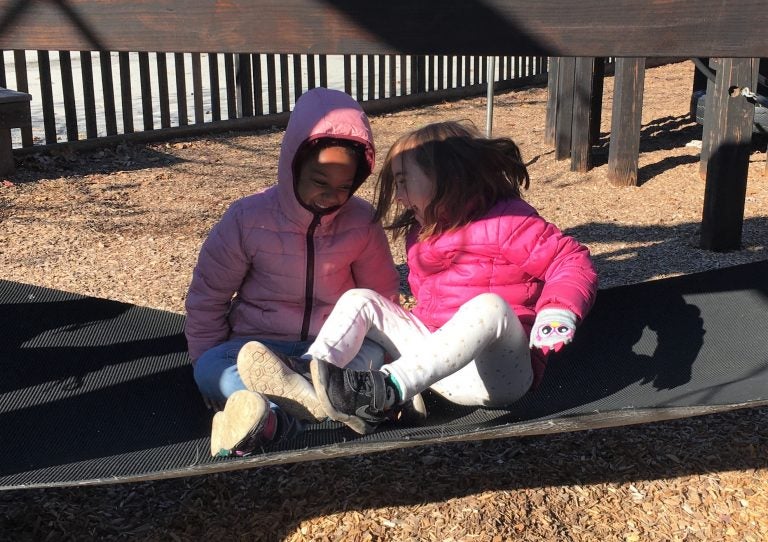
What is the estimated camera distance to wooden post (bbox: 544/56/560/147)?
25.6 ft

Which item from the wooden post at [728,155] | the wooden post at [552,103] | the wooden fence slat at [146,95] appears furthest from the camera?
the wooden fence slat at [146,95]

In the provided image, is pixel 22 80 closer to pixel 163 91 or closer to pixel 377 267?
pixel 163 91

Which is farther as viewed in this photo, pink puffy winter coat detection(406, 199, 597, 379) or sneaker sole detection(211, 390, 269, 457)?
pink puffy winter coat detection(406, 199, 597, 379)

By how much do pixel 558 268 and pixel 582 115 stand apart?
4788mm

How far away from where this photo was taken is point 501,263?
2.81 meters

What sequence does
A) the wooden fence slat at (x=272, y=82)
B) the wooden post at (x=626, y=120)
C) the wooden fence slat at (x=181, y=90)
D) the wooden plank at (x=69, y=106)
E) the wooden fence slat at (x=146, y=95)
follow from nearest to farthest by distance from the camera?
1. the wooden post at (x=626, y=120)
2. the wooden plank at (x=69, y=106)
3. the wooden fence slat at (x=146, y=95)
4. the wooden fence slat at (x=181, y=90)
5. the wooden fence slat at (x=272, y=82)

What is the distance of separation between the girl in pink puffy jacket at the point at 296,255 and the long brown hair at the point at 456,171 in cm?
12

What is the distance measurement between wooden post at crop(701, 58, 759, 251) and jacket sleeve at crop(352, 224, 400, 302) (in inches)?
108

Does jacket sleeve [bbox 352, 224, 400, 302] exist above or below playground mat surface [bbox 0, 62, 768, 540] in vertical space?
above

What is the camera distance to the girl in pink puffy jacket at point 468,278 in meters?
2.56


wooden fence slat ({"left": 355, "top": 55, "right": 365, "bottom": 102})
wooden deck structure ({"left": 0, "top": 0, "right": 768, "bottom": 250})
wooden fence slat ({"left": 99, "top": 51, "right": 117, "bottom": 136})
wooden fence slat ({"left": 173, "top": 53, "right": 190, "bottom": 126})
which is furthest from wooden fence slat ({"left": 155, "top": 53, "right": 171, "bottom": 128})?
wooden deck structure ({"left": 0, "top": 0, "right": 768, "bottom": 250})

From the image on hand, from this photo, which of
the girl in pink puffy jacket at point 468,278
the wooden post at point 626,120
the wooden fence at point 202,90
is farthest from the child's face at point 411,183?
the wooden post at point 626,120

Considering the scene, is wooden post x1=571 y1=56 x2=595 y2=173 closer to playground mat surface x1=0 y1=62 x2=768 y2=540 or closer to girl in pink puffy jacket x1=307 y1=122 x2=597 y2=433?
playground mat surface x1=0 y1=62 x2=768 y2=540

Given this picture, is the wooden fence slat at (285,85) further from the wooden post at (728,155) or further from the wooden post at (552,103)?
the wooden post at (728,155)
